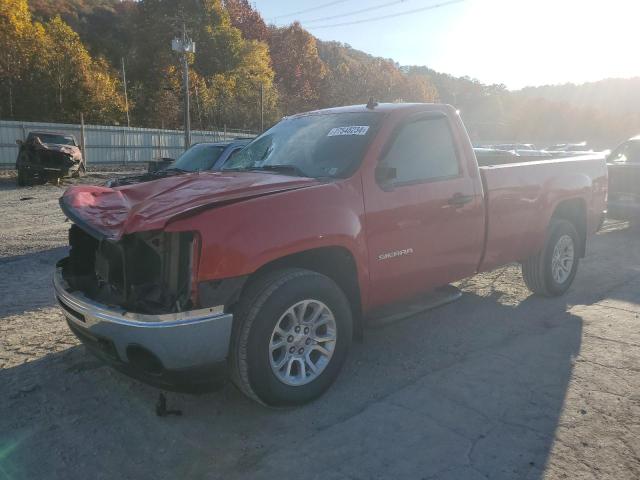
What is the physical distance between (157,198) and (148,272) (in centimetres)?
51

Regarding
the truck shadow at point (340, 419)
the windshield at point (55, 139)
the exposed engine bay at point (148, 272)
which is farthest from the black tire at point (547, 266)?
the windshield at point (55, 139)

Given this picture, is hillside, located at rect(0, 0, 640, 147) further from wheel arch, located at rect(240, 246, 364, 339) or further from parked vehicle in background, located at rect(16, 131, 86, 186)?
wheel arch, located at rect(240, 246, 364, 339)

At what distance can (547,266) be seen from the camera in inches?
219

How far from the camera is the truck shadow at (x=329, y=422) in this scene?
109 inches

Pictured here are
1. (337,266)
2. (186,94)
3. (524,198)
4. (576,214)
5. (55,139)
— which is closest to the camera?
(337,266)

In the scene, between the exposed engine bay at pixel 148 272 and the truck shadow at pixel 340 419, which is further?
the exposed engine bay at pixel 148 272

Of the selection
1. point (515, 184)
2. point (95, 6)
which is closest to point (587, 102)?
point (95, 6)

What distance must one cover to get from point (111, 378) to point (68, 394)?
1.03 feet

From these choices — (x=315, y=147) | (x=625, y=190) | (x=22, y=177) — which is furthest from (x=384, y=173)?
(x=22, y=177)

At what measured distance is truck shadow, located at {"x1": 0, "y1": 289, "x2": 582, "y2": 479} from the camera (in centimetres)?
276

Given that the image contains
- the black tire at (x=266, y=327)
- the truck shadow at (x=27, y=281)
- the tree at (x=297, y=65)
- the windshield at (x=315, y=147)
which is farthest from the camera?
the tree at (x=297, y=65)

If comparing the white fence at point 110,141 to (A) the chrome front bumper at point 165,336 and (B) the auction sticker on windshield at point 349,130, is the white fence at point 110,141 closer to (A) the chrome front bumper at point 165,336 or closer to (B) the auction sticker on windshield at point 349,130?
(B) the auction sticker on windshield at point 349,130

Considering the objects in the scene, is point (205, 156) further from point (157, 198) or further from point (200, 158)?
point (157, 198)

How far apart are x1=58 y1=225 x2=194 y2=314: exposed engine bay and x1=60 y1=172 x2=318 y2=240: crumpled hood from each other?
12cm
